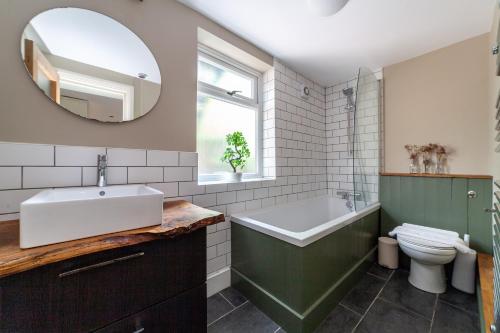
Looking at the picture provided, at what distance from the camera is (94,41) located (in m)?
1.23

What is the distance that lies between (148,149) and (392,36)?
2487 mm

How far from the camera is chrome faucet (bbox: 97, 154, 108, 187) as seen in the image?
117 cm

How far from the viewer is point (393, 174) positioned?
2393 mm

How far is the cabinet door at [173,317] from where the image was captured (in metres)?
0.81

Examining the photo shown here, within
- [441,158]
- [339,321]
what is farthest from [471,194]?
[339,321]

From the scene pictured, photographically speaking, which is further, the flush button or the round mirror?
the flush button

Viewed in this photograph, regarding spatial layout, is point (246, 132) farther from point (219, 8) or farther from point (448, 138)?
point (448, 138)

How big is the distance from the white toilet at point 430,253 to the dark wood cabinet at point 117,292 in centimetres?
187

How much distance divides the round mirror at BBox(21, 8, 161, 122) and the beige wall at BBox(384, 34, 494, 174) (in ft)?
8.86

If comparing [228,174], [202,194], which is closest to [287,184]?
[228,174]

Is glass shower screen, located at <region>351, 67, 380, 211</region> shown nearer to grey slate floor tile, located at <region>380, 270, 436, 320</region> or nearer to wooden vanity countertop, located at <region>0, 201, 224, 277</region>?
grey slate floor tile, located at <region>380, 270, 436, 320</region>

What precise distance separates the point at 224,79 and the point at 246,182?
116 centimetres

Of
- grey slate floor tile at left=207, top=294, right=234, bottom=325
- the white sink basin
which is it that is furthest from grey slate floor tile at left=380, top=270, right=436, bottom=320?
the white sink basin

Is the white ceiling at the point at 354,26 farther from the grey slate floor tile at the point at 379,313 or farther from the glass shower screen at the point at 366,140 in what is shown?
the grey slate floor tile at the point at 379,313
